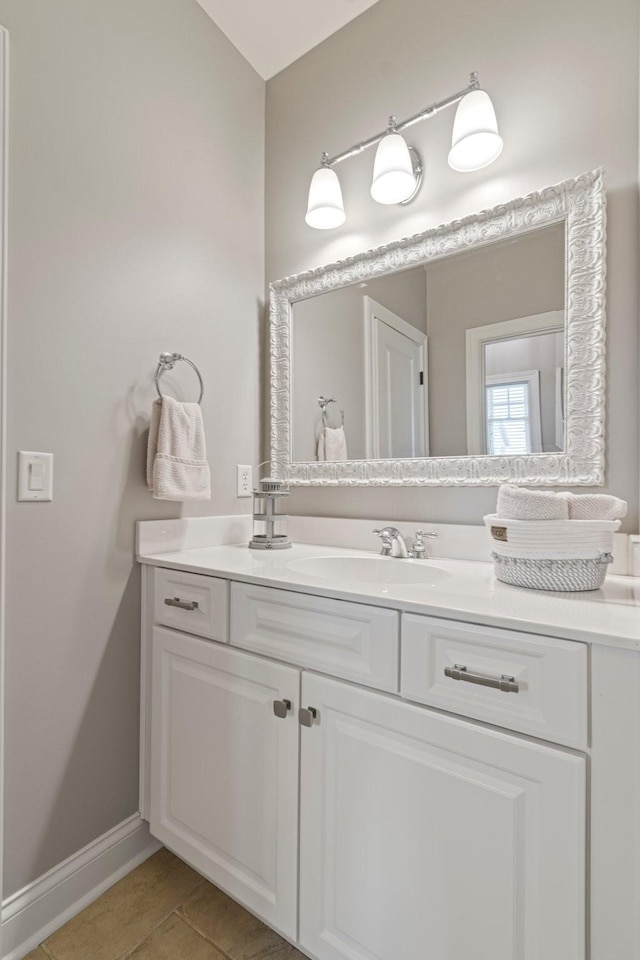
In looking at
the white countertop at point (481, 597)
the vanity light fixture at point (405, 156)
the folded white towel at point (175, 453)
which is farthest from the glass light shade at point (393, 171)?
the white countertop at point (481, 597)

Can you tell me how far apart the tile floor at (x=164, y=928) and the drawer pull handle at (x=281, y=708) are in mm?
567

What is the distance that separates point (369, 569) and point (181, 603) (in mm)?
503

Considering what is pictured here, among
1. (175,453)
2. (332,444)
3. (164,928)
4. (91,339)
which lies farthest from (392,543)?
(164,928)

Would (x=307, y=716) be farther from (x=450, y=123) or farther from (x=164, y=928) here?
(x=450, y=123)

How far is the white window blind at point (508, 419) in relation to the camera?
1220mm

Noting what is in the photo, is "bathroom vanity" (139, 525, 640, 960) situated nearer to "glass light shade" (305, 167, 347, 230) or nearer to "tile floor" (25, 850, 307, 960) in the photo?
"tile floor" (25, 850, 307, 960)

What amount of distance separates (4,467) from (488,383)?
1192 mm

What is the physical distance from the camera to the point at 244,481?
1.69 m

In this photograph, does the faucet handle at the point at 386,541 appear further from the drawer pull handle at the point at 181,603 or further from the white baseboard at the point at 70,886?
the white baseboard at the point at 70,886

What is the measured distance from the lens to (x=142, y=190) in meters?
1.36

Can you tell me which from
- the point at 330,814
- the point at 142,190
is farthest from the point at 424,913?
the point at 142,190

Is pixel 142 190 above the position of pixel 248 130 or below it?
below

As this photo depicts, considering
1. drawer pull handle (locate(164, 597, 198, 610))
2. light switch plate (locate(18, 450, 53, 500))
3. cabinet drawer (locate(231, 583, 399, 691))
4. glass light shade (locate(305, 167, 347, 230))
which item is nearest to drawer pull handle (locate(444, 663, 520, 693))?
cabinet drawer (locate(231, 583, 399, 691))

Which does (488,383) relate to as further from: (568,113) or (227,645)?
(227,645)
